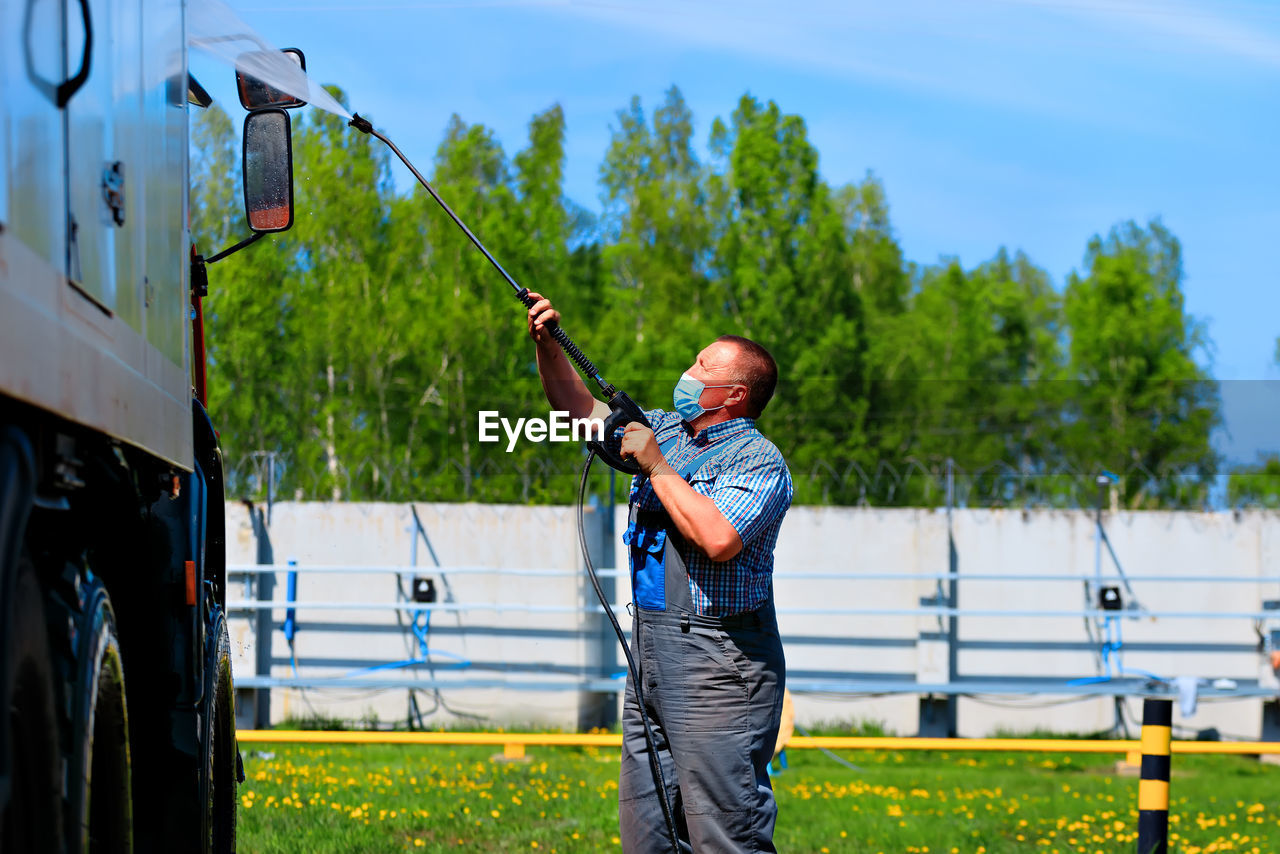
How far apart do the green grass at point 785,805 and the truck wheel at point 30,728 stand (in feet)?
14.0

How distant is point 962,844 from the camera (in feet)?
21.5

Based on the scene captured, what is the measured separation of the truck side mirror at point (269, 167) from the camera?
3.74 meters

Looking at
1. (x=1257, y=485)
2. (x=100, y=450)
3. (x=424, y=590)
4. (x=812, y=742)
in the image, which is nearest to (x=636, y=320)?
(x=1257, y=485)

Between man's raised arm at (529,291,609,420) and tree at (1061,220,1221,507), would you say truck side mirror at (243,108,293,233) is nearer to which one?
man's raised arm at (529,291,609,420)

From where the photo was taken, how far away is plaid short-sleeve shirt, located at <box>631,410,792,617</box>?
3.61 meters

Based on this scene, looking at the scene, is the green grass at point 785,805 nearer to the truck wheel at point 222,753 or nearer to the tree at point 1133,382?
the truck wheel at point 222,753

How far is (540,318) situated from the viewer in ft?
13.2

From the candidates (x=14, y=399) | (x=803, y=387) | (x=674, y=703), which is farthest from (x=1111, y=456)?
(x=14, y=399)

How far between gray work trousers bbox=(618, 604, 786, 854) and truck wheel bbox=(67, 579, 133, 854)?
167 cm

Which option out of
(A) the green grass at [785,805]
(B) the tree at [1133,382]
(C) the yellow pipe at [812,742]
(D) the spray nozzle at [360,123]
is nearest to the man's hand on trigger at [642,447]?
(D) the spray nozzle at [360,123]

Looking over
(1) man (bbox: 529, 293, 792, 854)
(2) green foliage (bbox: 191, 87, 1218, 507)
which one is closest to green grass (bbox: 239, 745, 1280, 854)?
(1) man (bbox: 529, 293, 792, 854)

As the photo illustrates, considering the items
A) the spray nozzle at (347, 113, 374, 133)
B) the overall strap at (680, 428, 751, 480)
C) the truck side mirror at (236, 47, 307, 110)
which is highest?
the truck side mirror at (236, 47, 307, 110)

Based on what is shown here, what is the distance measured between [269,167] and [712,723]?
1900 mm

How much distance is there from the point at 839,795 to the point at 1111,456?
24.2 meters
